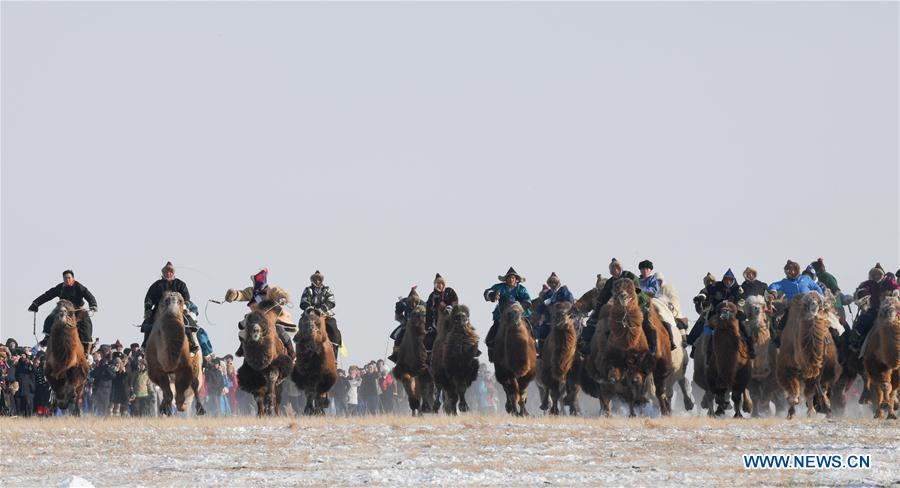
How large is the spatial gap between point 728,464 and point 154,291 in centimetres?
1519

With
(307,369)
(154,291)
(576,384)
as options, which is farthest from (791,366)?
(154,291)

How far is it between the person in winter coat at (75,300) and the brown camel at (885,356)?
14.2 meters

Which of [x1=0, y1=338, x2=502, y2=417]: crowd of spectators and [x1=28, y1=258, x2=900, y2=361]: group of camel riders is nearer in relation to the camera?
[x1=28, y1=258, x2=900, y2=361]: group of camel riders

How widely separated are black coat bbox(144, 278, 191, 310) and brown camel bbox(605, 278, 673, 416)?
808cm

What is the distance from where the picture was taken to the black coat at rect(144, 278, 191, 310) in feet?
115

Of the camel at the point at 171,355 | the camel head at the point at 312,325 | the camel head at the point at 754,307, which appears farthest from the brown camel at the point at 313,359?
the camel head at the point at 754,307

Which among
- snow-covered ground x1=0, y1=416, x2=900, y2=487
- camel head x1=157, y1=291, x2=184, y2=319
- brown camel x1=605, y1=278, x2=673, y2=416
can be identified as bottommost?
snow-covered ground x1=0, y1=416, x2=900, y2=487

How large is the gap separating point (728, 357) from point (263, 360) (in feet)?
27.7

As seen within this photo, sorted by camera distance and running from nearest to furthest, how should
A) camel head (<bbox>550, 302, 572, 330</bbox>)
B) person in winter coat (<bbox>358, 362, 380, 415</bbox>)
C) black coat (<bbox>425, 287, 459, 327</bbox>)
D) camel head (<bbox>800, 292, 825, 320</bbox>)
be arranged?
camel head (<bbox>800, 292, 825, 320</bbox>) < camel head (<bbox>550, 302, 572, 330</bbox>) < black coat (<bbox>425, 287, 459, 327</bbox>) < person in winter coat (<bbox>358, 362, 380, 415</bbox>)

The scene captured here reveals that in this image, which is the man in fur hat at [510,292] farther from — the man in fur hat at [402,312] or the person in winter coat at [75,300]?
the person in winter coat at [75,300]

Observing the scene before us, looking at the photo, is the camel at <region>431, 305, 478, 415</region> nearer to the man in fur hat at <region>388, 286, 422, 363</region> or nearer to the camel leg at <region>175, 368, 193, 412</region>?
the man in fur hat at <region>388, 286, 422, 363</region>

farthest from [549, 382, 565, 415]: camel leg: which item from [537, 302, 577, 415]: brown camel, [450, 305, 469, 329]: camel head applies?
[450, 305, 469, 329]: camel head

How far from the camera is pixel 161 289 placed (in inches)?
1382

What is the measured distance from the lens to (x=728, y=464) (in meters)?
23.1
